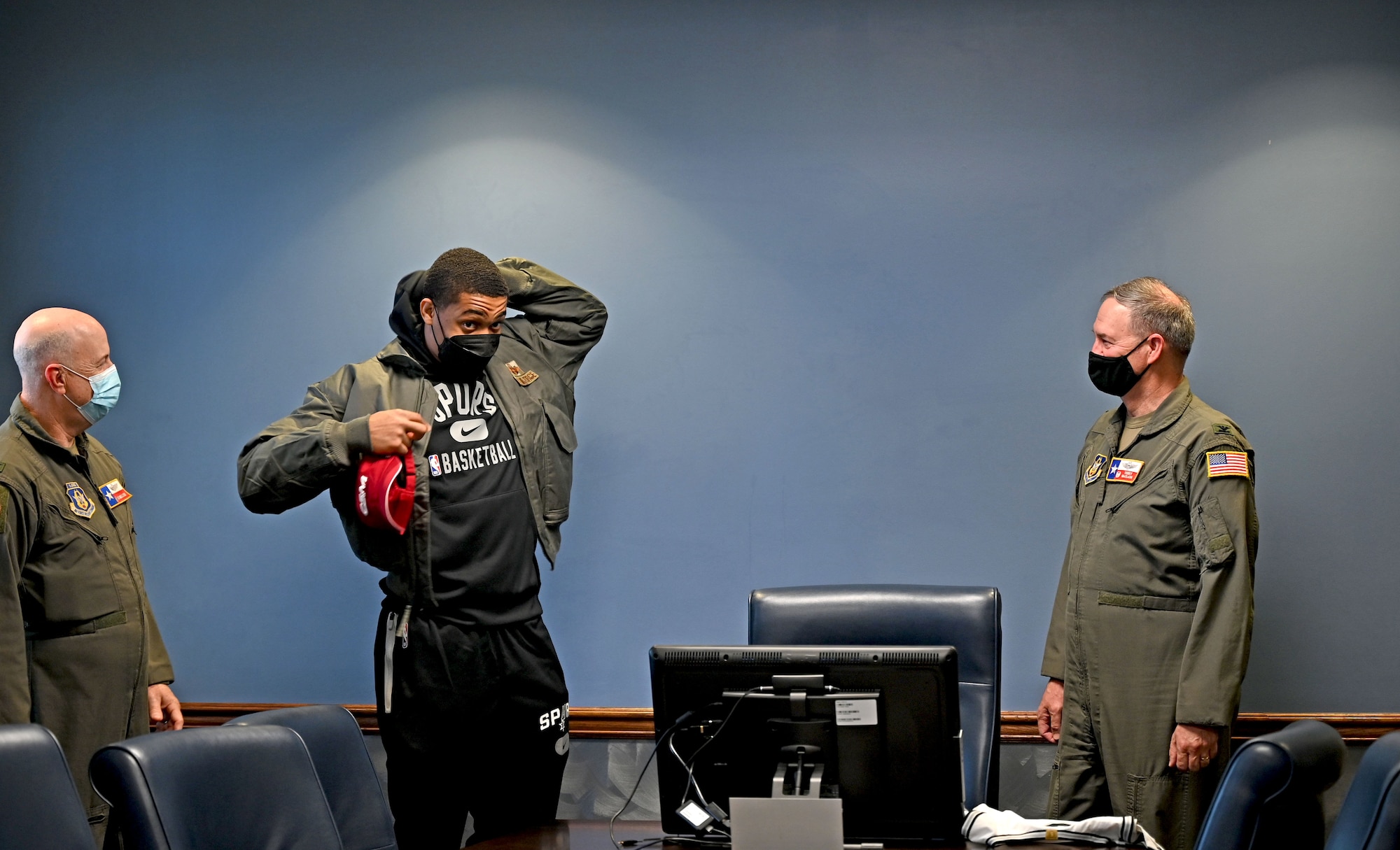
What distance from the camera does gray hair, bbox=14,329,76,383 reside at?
9.30 ft

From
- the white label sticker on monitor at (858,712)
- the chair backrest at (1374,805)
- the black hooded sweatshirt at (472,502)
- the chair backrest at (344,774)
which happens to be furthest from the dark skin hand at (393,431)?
the chair backrest at (1374,805)

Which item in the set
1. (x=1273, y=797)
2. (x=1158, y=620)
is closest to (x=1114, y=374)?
(x=1158, y=620)

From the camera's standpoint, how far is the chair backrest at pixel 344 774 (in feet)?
6.73

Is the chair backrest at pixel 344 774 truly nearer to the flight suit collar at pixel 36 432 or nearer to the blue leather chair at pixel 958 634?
the blue leather chair at pixel 958 634

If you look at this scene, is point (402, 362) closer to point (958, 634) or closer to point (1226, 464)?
point (958, 634)

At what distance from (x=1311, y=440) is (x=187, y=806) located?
311 centimetres

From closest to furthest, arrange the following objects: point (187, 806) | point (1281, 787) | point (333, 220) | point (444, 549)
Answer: point (1281, 787) < point (187, 806) < point (444, 549) < point (333, 220)

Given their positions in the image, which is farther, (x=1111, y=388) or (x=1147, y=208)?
(x=1147, y=208)

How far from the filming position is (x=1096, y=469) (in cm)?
295

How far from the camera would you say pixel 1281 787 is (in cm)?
152

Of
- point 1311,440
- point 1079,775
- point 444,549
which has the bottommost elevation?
point 1079,775

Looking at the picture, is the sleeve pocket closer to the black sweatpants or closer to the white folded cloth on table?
the black sweatpants

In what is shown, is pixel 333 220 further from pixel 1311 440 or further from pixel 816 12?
pixel 1311 440

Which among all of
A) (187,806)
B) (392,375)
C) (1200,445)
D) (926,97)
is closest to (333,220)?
(392,375)
